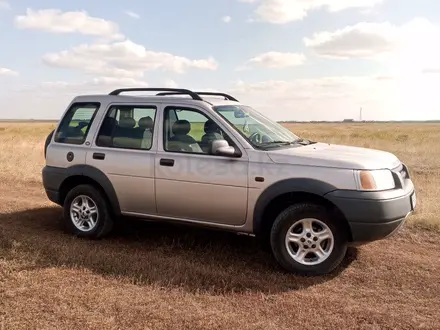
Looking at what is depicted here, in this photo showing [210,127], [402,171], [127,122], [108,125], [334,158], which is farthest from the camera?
[108,125]

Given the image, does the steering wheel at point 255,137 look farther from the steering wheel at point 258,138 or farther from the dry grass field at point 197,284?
the dry grass field at point 197,284

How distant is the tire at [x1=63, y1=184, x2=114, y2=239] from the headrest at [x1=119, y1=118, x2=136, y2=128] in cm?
91

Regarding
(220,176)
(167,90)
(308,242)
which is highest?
(167,90)

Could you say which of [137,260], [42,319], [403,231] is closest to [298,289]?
[137,260]

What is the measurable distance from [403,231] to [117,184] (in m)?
3.87

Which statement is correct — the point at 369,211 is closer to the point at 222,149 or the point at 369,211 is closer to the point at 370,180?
the point at 370,180

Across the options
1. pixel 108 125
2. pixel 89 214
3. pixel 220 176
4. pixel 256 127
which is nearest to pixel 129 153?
pixel 108 125

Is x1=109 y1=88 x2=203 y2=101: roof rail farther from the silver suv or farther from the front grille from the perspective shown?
the front grille

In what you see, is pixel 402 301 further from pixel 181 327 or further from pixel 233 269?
pixel 181 327

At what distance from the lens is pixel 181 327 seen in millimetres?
3521

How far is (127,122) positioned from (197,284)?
7.84ft

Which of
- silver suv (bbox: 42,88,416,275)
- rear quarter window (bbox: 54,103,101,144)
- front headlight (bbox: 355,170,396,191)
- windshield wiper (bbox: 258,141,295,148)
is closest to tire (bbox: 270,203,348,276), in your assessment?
silver suv (bbox: 42,88,416,275)

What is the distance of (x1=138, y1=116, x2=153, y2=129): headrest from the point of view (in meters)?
5.63

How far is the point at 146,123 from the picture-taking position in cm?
567
